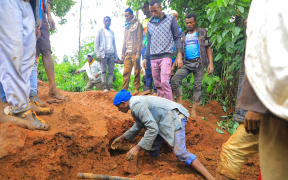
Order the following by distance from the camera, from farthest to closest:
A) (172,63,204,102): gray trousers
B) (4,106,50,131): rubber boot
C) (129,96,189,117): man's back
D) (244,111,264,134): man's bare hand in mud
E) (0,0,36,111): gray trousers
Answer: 1. (172,63,204,102): gray trousers
2. (129,96,189,117): man's back
3. (4,106,50,131): rubber boot
4. (0,0,36,111): gray trousers
5. (244,111,264,134): man's bare hand in mud

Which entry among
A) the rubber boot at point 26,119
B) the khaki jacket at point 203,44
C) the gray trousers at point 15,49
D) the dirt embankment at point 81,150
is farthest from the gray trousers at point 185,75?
the gray trousers at point 15,49

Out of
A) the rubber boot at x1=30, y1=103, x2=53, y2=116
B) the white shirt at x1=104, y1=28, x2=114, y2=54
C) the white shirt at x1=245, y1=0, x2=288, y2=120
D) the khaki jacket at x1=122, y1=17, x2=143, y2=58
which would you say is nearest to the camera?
the white shirt at x1=245, y1=0, x2=288, y2=120

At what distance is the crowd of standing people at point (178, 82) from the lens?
87cm

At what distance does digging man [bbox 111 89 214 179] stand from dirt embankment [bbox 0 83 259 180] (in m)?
0.21

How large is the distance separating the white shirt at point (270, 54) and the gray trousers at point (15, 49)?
1.80 meters

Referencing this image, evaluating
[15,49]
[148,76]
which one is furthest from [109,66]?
[15,49]

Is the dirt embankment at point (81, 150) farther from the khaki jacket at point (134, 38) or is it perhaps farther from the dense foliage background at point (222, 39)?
the khaki jacket at point (134, 38)

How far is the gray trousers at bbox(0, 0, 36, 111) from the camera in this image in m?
1.77

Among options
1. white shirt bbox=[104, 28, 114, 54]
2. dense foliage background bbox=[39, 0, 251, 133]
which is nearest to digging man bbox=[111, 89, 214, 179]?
dense foliage background bbox=[39, 0, 251, 133]

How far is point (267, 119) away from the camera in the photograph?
1.08 meters

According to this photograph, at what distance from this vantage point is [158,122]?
8.74ft

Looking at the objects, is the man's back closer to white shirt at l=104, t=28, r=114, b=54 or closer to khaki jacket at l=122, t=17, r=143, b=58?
khaki jacket at l=122, t=17, r=143, b=58

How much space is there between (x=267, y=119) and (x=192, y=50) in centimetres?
277

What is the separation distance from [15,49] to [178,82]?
2493 millimetres
